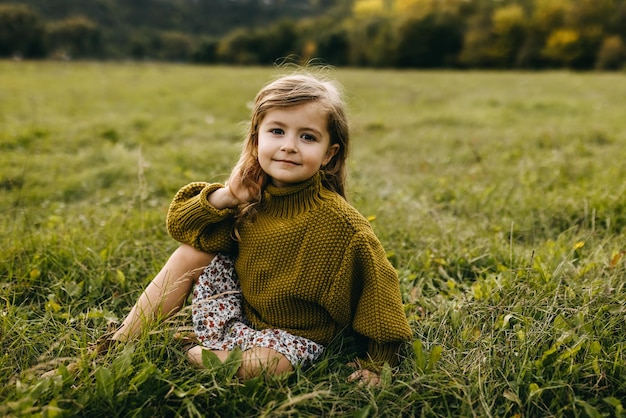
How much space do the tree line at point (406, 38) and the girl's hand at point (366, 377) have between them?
2955 centimetres

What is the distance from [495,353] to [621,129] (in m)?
6.48

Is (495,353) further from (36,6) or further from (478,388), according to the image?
(36,6)

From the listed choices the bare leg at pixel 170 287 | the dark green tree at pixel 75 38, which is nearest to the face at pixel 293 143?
the bare leg at pixel 170 287

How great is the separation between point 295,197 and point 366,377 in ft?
2.54

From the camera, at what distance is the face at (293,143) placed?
6.57 ft

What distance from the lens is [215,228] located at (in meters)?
2.19

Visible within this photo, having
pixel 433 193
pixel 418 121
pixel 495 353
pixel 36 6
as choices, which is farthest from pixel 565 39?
pixel 36 6

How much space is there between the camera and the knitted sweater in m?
1.97

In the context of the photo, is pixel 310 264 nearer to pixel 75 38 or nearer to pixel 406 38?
pixel 406 38

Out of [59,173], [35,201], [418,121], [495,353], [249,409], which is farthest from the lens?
[418,121]

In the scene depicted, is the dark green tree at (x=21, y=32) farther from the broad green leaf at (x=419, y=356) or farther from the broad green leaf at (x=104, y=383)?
the broad green leaf at (x=419, y=356)

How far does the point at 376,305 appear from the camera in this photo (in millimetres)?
1954

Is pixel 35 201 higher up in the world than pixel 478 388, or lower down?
lower down

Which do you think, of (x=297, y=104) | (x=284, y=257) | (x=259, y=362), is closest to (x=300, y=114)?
(x=297, y=104)
